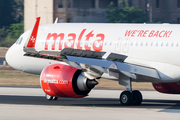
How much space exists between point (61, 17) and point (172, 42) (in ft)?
256

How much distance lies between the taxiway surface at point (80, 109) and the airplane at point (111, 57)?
1.06 metres

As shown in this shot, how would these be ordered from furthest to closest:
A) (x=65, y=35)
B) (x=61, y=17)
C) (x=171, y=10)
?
(x=171, y=10) → (x=61, y=17) → (x=65, y=35)

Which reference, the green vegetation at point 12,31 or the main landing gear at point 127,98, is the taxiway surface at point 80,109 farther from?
the green vegetation at point 12,31

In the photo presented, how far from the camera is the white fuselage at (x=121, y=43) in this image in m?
23.0

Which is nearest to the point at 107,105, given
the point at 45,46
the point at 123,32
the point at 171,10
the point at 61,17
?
the point at 123,32

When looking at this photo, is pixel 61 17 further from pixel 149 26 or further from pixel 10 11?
pixel 149 26

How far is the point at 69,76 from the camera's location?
22.6 m

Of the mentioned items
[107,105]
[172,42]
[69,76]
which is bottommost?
[107,105]

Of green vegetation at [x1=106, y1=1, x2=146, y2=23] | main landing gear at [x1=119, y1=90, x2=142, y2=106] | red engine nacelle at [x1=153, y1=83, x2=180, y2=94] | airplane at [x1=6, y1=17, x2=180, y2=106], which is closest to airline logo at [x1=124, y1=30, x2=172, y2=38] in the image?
airplane at [x1=6, y1=17, x2=180, y2=106]

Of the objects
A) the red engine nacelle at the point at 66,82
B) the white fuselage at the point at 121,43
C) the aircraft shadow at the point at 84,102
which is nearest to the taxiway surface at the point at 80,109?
Result: the aircraft shadow at the point at 84,102

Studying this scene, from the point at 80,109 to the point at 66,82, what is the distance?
179 cm

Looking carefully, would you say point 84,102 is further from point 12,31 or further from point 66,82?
point 12,31

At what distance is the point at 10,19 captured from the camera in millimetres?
121312

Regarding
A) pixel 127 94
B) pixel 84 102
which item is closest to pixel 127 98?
pixel 127 94
